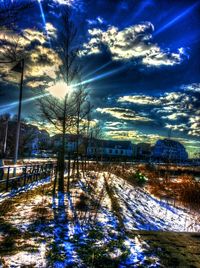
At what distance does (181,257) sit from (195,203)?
980cm

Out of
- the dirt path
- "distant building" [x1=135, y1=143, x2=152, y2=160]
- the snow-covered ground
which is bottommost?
the dirt path

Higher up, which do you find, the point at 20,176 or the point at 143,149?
the point at 143,149

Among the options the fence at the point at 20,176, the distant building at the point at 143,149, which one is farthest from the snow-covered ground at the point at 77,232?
the distant building at the point at 143,149

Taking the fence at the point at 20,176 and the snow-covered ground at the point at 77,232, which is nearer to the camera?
the snow-covered ground at the point at 77,232

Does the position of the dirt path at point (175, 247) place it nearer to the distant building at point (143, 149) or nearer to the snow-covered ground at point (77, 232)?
the snow-covered ground at point (77, 232)

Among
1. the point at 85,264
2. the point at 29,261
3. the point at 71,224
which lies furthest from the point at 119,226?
the point at 29,261

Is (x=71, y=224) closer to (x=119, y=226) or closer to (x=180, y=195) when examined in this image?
(x=119, y=226)

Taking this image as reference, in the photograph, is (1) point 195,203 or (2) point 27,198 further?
(1) point 195,203

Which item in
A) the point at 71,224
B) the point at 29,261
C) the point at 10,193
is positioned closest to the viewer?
the point at 29,261

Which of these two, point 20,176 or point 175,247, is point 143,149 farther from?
point 175,247

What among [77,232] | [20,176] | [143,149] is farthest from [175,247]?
[143,149]

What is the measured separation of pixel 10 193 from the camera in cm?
1036

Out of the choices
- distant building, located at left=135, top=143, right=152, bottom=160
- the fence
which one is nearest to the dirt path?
the fence

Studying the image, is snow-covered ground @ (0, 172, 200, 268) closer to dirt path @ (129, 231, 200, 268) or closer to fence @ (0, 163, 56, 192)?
dirt path @ (129, 231, 200, 268)
